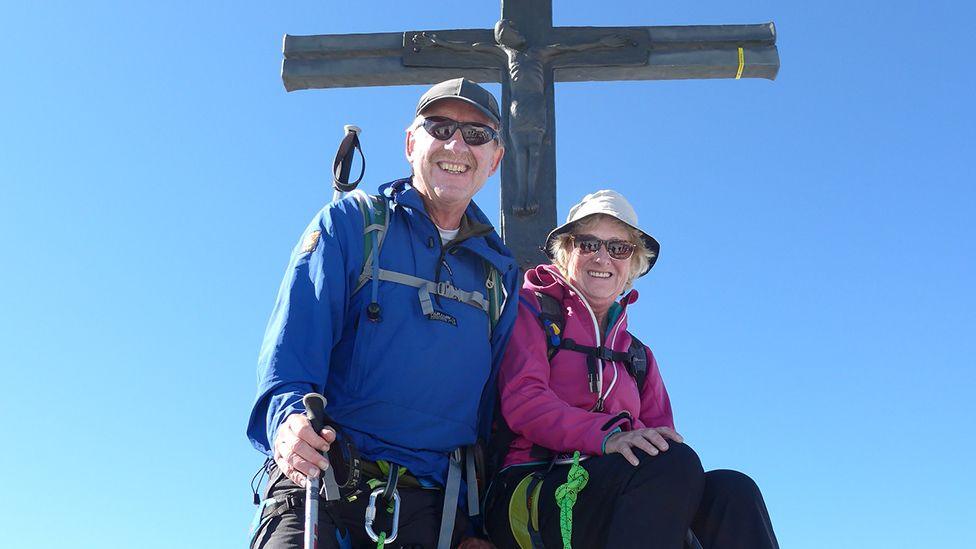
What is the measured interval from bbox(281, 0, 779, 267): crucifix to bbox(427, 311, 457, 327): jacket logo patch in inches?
89.3

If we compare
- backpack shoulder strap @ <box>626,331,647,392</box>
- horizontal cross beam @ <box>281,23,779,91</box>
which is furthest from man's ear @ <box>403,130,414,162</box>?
horizontal cross beam @ <box>281,23,779,91</box>

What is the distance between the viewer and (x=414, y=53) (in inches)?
229

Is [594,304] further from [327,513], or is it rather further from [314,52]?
[314,52]

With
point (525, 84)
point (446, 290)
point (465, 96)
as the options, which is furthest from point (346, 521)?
point (525, 84)

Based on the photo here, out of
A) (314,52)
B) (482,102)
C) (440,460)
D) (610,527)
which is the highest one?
(314,52)

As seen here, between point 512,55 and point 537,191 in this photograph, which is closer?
point 537,191

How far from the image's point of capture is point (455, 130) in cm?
373

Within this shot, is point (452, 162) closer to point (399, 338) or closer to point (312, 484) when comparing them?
point (399, 338)

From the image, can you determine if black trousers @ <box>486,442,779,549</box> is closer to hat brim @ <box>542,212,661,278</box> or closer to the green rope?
the green rope

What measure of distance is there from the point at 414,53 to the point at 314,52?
0.59 m

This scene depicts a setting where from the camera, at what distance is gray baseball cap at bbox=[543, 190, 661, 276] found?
398cm

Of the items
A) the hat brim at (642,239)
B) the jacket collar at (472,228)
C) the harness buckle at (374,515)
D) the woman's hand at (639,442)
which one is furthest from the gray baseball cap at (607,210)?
the harness buckle at (374,515)

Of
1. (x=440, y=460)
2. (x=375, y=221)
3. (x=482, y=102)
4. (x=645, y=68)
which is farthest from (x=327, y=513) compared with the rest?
(x=645, y=68)

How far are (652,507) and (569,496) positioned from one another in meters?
0.30
